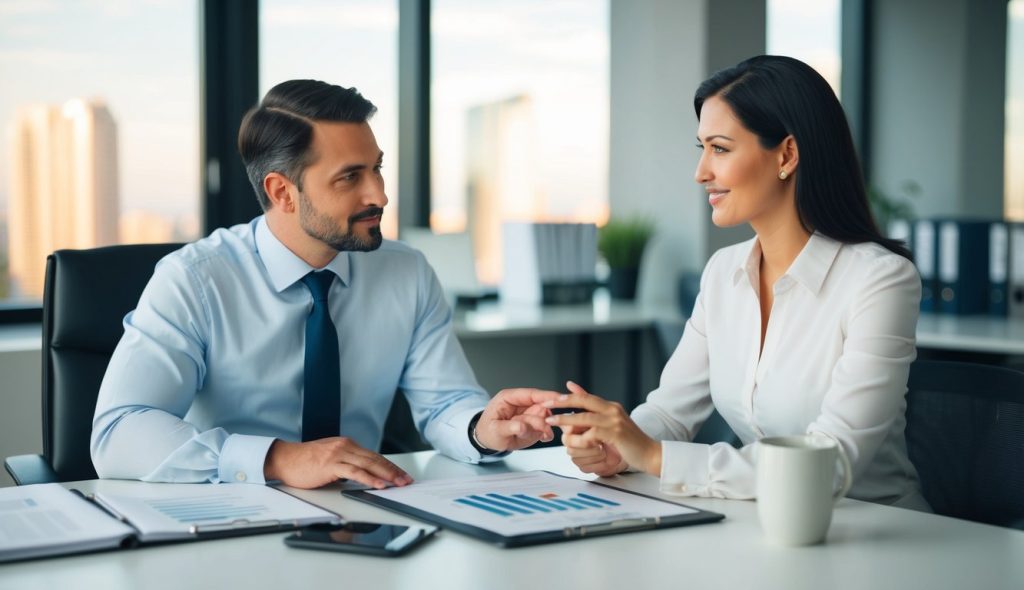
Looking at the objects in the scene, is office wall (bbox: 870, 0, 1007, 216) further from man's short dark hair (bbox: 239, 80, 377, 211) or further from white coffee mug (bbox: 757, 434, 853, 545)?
white coffee mug (bbox: 757, 434, 853, 545)

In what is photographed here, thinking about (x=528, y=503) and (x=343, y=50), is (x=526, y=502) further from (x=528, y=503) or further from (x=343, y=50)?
(x=343, y=50)

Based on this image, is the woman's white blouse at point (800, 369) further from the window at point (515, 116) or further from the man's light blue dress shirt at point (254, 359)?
the window at point (515, 116)

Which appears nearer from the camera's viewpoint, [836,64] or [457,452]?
[457,452]

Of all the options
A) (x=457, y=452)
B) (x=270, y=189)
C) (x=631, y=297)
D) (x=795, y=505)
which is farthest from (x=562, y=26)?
(x=795, y=505)

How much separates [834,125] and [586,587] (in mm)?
968

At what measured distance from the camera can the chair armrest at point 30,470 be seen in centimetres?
177

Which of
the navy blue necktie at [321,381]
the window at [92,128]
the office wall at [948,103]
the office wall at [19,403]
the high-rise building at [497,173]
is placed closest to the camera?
the navy blue necktie at [321,381]

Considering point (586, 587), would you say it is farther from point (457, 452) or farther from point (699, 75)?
point (699, 75)

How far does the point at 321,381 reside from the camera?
1.87m

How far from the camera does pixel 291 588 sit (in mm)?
1042

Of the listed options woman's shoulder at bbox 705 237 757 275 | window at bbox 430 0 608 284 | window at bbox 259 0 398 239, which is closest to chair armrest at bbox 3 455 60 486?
woman's shoulder at bbox 705 237 757 275

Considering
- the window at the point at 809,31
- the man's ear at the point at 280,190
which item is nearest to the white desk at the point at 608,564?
the man's ear at the point at 280,190

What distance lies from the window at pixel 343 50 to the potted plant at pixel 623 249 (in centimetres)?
76

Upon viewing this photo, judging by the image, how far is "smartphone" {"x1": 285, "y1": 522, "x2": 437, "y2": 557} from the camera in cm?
114
